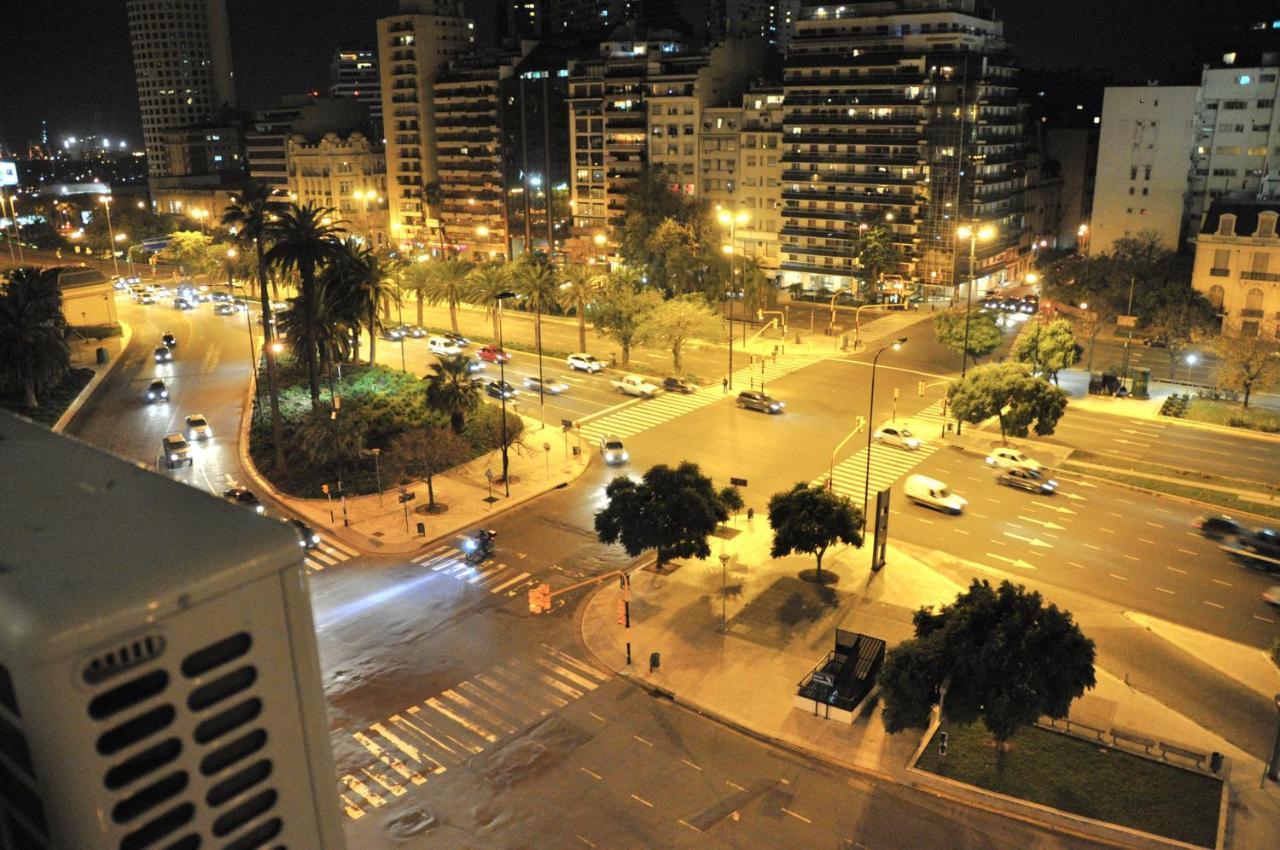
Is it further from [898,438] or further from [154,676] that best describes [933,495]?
[154,676]

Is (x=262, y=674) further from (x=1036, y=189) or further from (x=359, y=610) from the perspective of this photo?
(x=1036, y=189)

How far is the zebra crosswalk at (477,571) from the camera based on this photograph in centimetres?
4231

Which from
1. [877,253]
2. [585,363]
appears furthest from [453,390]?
[877,253]

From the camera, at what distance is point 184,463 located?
58062 millimetres

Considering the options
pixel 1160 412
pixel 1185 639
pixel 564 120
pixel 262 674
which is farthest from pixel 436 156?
pixel 262 674

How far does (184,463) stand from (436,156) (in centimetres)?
9936

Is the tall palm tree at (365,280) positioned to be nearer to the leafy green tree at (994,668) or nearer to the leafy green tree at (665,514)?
the leafy green tree at (665,514)

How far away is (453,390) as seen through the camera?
192ft

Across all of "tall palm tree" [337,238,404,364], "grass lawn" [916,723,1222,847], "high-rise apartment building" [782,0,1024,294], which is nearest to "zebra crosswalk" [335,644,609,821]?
"grass lawn" [916,723,1222,847]

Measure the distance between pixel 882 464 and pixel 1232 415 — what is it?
27.2 m

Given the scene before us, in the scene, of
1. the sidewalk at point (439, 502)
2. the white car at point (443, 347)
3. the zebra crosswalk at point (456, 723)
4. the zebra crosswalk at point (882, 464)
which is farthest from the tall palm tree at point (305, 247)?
the zebra crosswalk at point (882, 464)

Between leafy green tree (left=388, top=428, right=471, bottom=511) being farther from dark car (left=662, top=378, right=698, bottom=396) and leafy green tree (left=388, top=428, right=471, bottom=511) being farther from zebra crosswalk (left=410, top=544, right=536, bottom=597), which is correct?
dark car (left=662, top=378, right=698, bottom=396)

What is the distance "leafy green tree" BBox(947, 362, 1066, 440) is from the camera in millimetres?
57438

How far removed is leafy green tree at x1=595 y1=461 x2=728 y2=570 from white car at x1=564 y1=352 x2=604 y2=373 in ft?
126
